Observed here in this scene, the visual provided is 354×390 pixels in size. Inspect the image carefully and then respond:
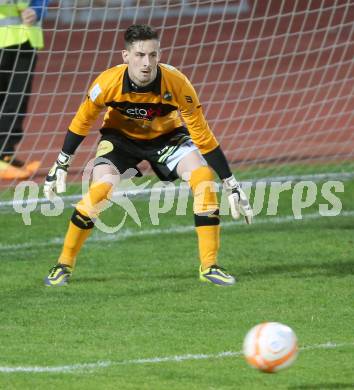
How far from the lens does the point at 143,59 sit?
6980 mm

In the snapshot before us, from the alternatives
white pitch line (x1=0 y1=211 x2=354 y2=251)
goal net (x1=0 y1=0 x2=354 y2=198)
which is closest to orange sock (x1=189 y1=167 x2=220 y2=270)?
white pitch line (x1=0 y1=211 x2=354 y2=251)

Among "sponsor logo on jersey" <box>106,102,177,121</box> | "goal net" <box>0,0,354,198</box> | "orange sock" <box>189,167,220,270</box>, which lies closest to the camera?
"sponsor logo on jersey" <box>106,102,177,121</box>

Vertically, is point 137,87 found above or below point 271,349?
above

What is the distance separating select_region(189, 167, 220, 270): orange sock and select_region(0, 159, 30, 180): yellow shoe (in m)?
3.64

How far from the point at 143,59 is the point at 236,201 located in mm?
1042

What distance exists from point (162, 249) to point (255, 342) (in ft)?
11.3

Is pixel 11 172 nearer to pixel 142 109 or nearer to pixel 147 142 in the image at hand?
pixel 147 142

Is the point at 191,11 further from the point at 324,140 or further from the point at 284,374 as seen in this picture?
the point at 284,374

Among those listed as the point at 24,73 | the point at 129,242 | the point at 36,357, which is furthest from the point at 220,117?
the point at 36,357

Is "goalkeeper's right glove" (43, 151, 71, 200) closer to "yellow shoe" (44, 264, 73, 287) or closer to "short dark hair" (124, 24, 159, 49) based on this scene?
"yellow shoe" (44, 264, 73, 287)

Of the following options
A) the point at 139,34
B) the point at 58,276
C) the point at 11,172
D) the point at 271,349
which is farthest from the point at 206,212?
the point at 11,172

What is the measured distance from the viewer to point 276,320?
644cm

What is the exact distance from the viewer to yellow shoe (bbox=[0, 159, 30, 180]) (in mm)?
10672

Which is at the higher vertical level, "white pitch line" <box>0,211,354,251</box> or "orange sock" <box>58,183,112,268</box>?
"white pitch line" <box>0,211,354,251</box>
